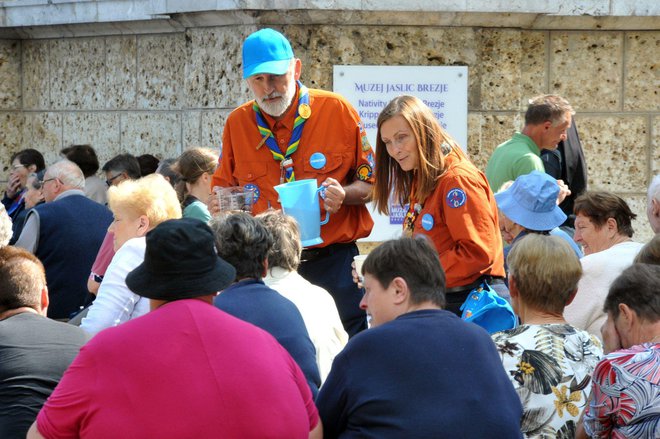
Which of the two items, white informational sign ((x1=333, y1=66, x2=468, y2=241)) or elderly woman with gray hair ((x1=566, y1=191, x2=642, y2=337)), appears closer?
elderly woman with gray hair ((x1=566, y1=191, x2=642, y2=337))

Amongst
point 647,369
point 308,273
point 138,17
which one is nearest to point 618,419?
point 647,369

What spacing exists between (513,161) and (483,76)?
0.99 meters

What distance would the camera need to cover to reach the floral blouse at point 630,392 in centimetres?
359

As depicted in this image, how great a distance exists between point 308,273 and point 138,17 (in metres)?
3.82

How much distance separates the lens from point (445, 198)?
4.86 m

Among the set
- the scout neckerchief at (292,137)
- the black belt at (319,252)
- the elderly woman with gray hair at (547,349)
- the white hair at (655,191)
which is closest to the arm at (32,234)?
the scout neckerchief at (292,137)

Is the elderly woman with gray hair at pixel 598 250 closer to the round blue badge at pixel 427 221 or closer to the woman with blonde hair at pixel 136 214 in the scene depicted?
the round blue badge at pixel 427 221

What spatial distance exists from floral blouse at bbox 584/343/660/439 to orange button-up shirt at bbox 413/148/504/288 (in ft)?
3.83

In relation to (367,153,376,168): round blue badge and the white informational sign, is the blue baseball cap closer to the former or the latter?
(367,153,376,168): round blue badge

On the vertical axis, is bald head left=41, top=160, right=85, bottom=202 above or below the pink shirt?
above

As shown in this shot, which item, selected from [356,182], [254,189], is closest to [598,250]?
[356,182]

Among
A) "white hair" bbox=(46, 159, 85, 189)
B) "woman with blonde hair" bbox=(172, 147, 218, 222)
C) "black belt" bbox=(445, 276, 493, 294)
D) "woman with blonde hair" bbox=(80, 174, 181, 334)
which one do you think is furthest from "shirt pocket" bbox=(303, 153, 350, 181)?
"white hair" bbox=(46, 159, 85, 189)

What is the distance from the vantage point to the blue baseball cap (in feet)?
17.5

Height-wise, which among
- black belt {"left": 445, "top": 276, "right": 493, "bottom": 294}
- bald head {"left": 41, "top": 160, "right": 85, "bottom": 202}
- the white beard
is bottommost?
black belt {"left": 445, "top": 276, "right": 493, "bottom": 294}
